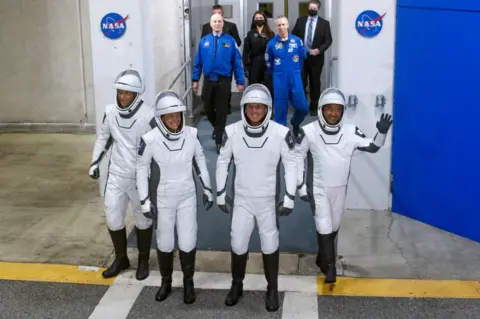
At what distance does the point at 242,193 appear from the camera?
589 centimetres

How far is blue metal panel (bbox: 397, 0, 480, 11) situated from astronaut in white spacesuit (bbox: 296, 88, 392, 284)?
1761mm

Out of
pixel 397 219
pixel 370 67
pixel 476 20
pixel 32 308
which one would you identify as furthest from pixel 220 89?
pixel 32 308

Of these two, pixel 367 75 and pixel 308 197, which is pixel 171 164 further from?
pixel 367 75

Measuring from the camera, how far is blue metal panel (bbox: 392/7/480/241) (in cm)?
718

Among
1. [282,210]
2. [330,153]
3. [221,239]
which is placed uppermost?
[330,153]

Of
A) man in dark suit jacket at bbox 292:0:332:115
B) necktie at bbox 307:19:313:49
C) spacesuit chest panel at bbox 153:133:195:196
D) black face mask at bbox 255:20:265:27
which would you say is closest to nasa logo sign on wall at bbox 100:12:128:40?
spacesuit chest panel at bbox 153:133:195:196

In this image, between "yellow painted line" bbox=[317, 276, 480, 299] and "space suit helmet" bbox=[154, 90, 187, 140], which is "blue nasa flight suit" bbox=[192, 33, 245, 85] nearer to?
"space suit helmet" bbox=[154, 90, 187, 140]

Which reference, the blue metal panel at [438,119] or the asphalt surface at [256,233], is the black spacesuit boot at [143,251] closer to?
the asphalt surface at [256,233]

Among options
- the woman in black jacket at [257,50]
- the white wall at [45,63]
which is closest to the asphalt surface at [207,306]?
the woman in black jacket at [257,50]

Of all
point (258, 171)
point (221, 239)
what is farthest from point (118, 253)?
point (258, 171)

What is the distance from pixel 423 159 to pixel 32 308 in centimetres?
440

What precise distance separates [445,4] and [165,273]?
13.1ft

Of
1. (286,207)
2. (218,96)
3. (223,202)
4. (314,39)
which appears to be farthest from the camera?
(314,39)

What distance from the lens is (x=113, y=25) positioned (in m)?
8.09
